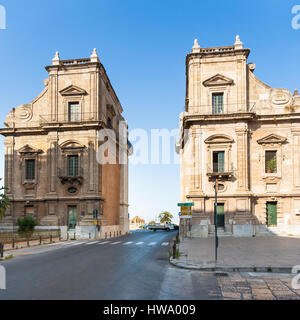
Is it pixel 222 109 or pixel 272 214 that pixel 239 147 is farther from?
pixel 272 214

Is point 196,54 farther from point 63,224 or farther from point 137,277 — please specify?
point 137,277

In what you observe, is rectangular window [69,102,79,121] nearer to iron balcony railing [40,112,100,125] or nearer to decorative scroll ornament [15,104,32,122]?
iron balcony railing [40,112,100,125]

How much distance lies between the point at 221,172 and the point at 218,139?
11.4 feet

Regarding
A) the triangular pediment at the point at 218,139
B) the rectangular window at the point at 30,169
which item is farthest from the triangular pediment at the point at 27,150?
the triangular pediment at the point at 218,139

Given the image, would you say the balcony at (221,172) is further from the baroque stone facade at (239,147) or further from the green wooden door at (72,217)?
the green wooden door at (72,217)

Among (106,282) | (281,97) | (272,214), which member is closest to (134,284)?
(106,282)

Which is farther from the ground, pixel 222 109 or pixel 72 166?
pixel 222 109

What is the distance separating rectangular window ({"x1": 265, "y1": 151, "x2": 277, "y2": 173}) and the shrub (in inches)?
995

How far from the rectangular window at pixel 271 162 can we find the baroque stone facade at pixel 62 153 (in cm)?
1814

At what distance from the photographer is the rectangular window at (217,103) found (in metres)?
32.6

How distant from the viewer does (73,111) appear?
36969 mm

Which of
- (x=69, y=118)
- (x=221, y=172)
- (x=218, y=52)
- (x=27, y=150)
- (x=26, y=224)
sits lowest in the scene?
(x=26, y=224)

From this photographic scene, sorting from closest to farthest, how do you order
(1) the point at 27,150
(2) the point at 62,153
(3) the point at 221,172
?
(3) the point at 221,172 → (2) the point at 62,153 → (1) the point at 27,150

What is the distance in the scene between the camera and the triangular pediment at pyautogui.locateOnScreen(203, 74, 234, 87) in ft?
106
